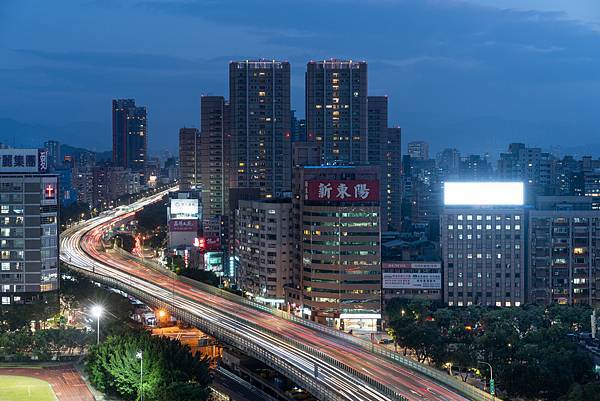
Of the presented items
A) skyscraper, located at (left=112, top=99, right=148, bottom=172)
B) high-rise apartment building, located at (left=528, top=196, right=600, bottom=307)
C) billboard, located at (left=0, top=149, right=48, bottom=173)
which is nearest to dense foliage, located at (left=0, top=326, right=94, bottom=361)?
billboard, located at (left=0, top=149, right=48, bottom=173)

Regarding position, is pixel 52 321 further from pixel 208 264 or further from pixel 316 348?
pixel 208 264

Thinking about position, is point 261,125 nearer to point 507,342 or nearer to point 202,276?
point 202,276

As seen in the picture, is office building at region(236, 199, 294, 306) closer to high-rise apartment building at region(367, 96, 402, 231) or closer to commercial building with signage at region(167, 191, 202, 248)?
commercial building with signage at region(167, 191, 202, 248)

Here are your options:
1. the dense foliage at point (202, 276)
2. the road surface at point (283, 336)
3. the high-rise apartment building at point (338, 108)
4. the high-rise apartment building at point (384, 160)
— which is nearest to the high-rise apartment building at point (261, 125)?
the high-rise apartment building at point (338, 108)

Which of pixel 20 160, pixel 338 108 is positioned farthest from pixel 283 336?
pixel 338 108

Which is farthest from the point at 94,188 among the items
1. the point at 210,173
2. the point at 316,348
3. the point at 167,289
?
the point at 316,348

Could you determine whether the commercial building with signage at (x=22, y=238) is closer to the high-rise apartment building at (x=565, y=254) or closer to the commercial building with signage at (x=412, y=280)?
the commercial building with signage at (x=412, y=280)
